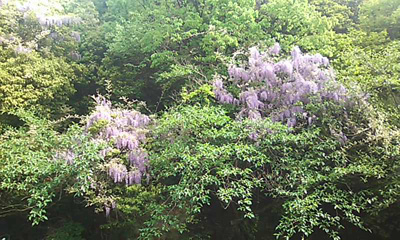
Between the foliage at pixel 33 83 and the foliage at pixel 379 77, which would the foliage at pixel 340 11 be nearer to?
the foliage at pixel 379 77

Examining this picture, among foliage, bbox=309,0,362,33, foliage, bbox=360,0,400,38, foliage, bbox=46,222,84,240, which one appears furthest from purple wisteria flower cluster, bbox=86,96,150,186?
foliage, bbox=309,0,362,33

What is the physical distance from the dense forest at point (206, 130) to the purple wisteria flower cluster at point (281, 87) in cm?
3

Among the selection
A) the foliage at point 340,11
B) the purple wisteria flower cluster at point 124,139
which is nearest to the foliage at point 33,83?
the purple wisteria flower cluster at point 124,139

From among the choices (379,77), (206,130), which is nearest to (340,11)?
(379,77)

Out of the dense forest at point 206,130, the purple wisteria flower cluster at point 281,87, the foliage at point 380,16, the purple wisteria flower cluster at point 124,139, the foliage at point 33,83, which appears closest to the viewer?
the dense forest at point 206,130

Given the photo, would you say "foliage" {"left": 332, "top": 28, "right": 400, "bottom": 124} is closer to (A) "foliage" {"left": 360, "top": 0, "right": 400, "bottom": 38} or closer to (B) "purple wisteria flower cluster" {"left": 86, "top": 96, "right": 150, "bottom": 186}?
(A) "foliage" {"left": 360, "top": 0, "right": 400, "bottom": 38}

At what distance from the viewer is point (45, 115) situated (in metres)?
8.51

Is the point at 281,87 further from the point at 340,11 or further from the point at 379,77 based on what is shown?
the point at 340,11

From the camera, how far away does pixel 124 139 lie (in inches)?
258

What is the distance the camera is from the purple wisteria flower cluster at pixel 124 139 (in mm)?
6191

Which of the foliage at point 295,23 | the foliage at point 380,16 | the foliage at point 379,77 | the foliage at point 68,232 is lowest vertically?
the foliage at point 68,232

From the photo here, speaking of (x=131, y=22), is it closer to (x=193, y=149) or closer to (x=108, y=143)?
(x=108, y=143)

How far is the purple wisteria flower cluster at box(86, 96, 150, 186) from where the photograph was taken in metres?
6.19

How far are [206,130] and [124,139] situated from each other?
5.77 feet
